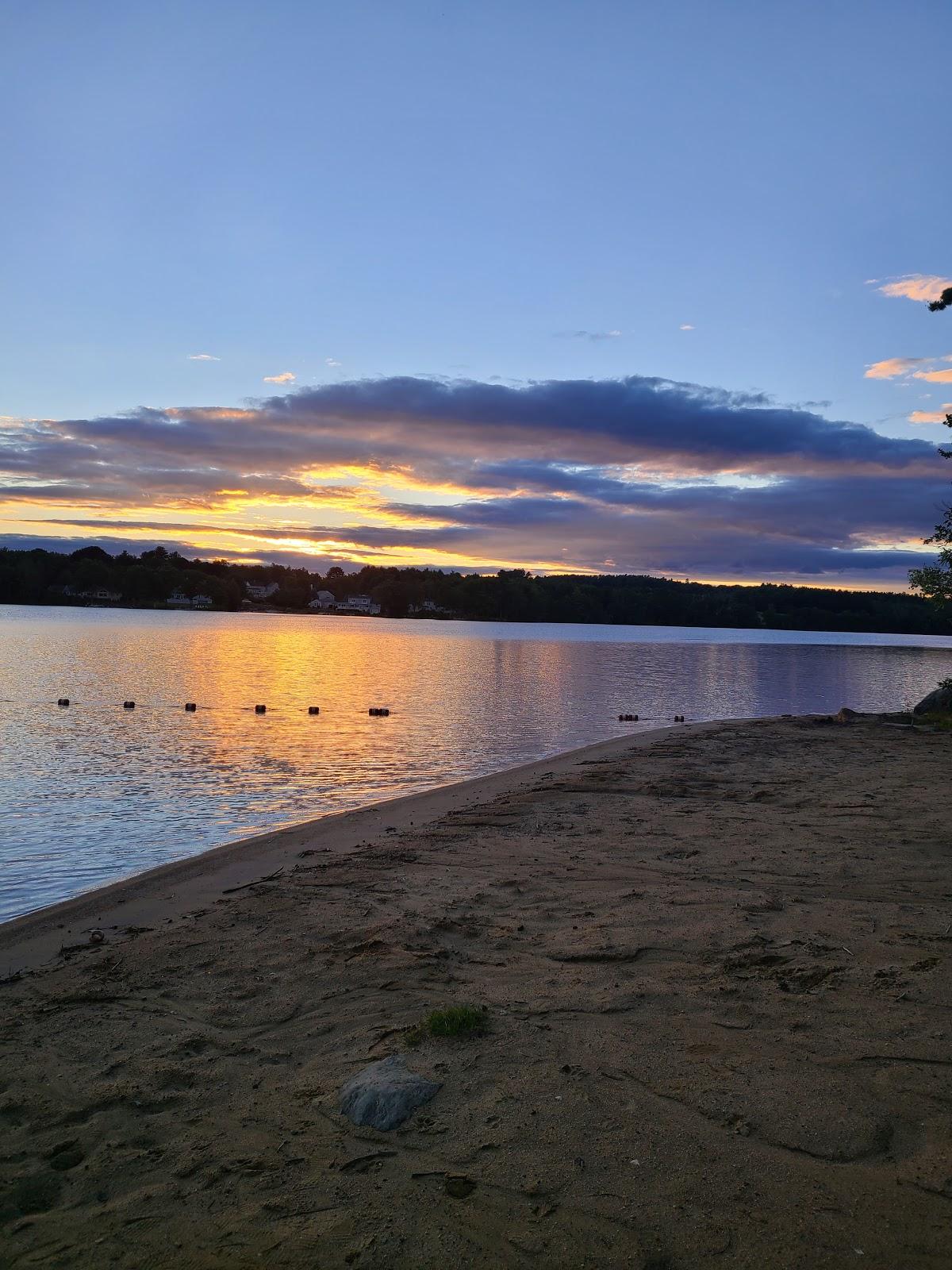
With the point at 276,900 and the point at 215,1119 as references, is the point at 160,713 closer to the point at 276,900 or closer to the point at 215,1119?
the point at 276,900

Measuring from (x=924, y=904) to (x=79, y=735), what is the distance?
19766mm

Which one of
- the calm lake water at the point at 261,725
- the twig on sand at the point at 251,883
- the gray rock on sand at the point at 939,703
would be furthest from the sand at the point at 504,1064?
the gray rock on sand at the point at 939,703

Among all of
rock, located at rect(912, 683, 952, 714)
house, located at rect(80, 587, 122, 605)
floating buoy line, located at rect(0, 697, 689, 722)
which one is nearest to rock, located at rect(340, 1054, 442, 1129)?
floating buoy line, located at rect(0, 697, 689, 722)

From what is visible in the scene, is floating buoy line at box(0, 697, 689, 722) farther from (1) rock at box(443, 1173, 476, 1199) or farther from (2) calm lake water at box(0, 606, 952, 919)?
(1) rock at box(443, 1173, 476, 1199)

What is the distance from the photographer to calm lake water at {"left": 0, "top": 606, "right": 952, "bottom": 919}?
41.4 feet

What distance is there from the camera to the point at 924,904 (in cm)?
754

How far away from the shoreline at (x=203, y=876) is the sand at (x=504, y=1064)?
8cm

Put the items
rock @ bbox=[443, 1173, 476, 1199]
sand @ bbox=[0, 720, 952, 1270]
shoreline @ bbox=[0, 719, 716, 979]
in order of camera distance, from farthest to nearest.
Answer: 1. shoreline @ bbox=[0, 719, 716, 979]
2. rock @ bbox=[443, 1173, 476, 1199]
3. sand @ bbox=[0, 720, 952, 1270]

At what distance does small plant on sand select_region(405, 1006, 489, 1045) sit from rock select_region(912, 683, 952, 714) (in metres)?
24.7

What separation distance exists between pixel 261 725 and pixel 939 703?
2081 cm

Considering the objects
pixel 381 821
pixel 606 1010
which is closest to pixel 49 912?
pixel 381 821

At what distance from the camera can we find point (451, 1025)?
17.2 ft

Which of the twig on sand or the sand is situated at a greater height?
Answer: the sand

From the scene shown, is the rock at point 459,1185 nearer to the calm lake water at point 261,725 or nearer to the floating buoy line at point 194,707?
the calm lake water at point 261,725
